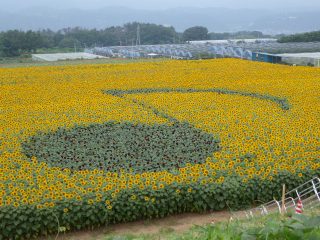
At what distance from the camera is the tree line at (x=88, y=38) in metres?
54.1

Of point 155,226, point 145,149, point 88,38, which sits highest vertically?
point 88,38

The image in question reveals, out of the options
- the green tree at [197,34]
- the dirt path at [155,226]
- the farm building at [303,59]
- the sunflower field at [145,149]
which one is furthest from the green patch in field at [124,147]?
A: the green tree at [197,34]

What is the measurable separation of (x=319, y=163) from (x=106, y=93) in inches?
355

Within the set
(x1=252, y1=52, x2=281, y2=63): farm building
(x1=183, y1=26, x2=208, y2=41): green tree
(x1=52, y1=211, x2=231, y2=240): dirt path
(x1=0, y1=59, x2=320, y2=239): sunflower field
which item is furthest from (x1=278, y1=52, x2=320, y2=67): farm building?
(x1=183, y1=26, x2=208, y2=41): green tree

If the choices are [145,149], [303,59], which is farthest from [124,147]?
[303,59]

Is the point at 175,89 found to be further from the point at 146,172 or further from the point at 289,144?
the point at 146,172

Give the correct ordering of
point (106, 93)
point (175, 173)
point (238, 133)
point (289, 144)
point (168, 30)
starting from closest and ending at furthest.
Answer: point (175, 173) < point (289, 144) < point (238, 133) < point (106, 93) < point (168, 30)

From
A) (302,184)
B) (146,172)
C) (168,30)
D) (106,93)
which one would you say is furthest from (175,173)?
(168,30)

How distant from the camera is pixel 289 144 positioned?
933cm

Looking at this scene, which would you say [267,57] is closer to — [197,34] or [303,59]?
[303,59]

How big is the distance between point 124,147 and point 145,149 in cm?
42

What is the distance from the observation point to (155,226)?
7.14 metres

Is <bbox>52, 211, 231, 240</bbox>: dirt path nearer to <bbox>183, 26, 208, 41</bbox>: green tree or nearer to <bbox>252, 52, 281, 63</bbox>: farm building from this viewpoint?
<bbox>252, 52, 281, 63</bbox>: farm building

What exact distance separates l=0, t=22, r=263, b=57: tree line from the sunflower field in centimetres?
3956
